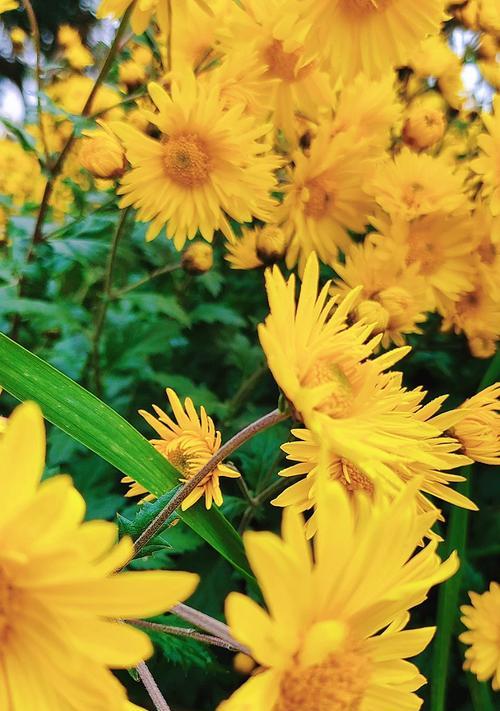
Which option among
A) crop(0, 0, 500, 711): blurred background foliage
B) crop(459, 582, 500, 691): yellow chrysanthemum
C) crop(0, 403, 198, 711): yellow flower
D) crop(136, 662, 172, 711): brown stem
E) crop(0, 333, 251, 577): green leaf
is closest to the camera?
crop(0, 403, 198, 711): yellow flower

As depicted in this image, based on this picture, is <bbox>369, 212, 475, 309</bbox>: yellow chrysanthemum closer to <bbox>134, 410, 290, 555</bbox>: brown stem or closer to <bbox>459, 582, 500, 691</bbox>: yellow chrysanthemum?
<bbox>459, 582, 500, 691</bbox>: yellow chrysanthemum

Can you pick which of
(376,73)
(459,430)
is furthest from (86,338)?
(459,430)

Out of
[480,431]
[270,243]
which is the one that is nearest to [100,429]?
[480,431]

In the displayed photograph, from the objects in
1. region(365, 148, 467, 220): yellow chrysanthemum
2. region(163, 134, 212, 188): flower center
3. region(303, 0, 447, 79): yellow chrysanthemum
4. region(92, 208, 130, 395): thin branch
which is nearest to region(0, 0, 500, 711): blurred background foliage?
region(92, 208, 130, 395): thin branch

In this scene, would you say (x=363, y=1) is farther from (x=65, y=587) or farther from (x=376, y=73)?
(x=65, y=587)

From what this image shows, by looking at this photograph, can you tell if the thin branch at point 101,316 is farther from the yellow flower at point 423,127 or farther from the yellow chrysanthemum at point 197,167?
the yellow flower at point 423,127
